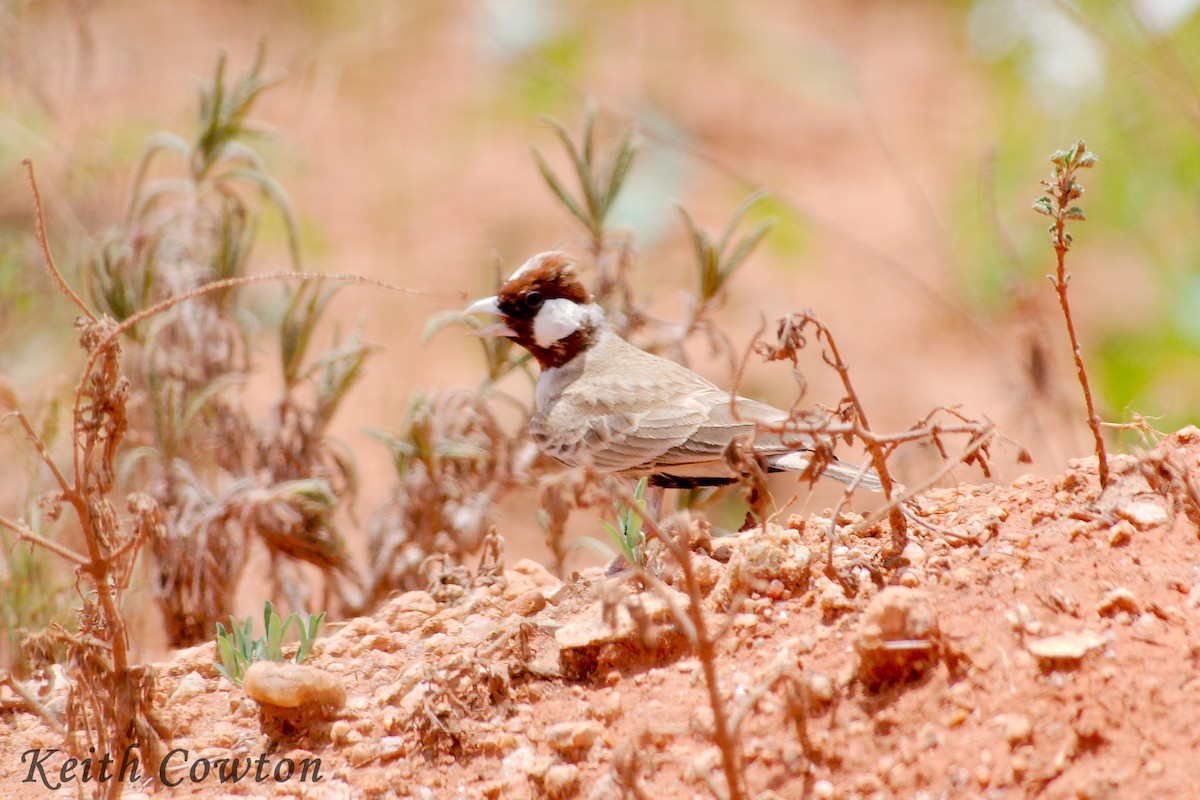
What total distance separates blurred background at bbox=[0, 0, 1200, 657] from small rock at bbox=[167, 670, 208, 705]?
1.62 m

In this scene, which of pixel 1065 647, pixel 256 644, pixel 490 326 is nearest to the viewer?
pixel 1065 647

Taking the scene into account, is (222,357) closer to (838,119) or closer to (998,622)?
(998,622)

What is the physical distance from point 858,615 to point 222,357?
278 cm

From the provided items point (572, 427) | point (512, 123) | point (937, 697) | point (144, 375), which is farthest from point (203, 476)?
point (512, 123)

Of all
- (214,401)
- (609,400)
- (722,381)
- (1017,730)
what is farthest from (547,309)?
(722,381)

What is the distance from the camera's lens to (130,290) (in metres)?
4.01

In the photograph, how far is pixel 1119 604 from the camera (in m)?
2.20

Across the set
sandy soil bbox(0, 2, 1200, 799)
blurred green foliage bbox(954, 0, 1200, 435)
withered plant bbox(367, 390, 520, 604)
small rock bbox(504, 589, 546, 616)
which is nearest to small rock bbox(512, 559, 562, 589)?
sandy soil bbox(0, 2, 1200, 799)

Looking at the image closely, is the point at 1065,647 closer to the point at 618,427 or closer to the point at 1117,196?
the point at 618,427

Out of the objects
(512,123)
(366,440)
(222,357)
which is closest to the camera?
(222,357)

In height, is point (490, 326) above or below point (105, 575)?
above

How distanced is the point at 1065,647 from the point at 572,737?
0.95m

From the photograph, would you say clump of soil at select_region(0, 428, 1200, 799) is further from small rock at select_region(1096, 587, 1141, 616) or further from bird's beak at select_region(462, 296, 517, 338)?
bird's beak at select_region(462, 296, 517, 338)

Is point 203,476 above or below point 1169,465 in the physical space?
above
